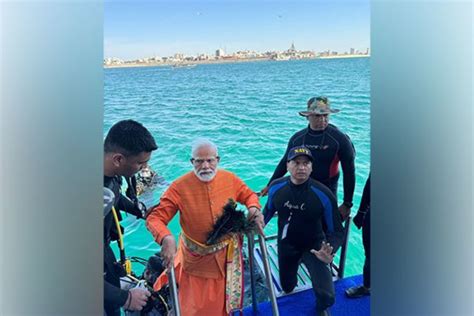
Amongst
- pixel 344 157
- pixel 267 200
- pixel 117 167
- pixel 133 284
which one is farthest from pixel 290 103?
pixel 133 284

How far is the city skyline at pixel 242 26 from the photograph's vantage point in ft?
5.73

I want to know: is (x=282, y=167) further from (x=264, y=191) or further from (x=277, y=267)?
(x=277, y=267)

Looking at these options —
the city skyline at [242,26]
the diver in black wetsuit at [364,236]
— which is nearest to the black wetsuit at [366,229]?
the diver in black wetsuit at [364,236]

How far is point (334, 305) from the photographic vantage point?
1.77m

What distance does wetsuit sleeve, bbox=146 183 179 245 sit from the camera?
159 centimetres

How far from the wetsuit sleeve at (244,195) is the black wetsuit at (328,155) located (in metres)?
0.16

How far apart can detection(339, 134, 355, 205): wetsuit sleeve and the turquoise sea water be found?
3 centimetres

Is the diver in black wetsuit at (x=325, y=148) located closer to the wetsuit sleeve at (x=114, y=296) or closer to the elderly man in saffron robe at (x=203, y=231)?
the elderly man in saffron robe at (x=203, y=231)

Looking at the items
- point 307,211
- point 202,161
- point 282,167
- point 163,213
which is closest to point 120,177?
point 163,213

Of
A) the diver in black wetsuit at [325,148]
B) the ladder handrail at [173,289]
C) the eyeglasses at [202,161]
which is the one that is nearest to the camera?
the ladder handrail at [173,289]
